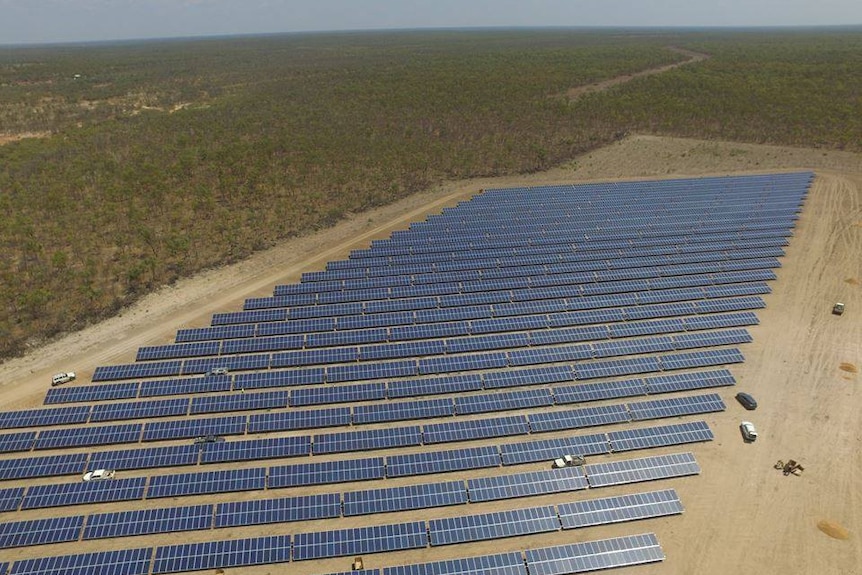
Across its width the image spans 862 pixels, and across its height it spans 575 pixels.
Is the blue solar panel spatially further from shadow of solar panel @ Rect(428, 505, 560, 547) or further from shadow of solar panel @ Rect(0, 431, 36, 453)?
shadow of solar panel @ Rect(0, 431, 36, 453)

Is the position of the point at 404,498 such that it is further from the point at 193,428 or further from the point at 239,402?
the point at 193,428

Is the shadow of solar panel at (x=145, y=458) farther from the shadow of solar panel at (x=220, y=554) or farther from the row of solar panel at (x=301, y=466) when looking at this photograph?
the shadow of solar panel at (x=220, y=554)

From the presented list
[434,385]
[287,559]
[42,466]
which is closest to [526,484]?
[434,385]

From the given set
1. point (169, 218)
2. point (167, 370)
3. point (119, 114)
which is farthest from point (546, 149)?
point (119, 114)

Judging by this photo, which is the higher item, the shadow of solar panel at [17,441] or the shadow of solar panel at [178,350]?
the shadow of solar panel at [178,350]

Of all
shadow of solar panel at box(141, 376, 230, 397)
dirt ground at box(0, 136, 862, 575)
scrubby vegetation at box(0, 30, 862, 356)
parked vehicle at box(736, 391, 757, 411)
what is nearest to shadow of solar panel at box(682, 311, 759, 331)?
dirt ground at box(0, 136, 862, 575)

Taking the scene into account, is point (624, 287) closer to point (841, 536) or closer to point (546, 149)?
point (841, 536)

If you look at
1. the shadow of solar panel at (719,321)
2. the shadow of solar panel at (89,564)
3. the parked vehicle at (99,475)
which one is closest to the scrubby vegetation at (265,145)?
the parked vehicle at (99,475)
